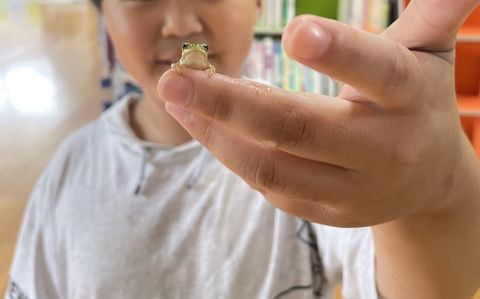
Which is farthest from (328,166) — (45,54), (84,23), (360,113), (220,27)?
(84,23)

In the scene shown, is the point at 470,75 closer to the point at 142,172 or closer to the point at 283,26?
the point at 283,26

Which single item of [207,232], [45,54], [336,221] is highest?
[336,221]

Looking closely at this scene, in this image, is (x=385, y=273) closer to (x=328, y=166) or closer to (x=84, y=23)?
(x=328, y=166)

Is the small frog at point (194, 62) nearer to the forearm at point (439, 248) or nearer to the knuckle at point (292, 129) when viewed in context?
the knuckle at point (292, 129)

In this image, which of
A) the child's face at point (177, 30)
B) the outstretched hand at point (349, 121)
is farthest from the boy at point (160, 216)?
the outstretched hand at point (349, 121)

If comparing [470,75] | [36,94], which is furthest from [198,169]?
[36,94]

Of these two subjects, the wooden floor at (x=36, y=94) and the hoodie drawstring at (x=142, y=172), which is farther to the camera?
the wooden floor at (x=36, y=94)

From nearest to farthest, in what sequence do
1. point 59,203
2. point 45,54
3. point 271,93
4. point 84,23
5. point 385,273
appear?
point 271,93 → point 385,273 → point 59,203 → point 45,54 → point 84,23
